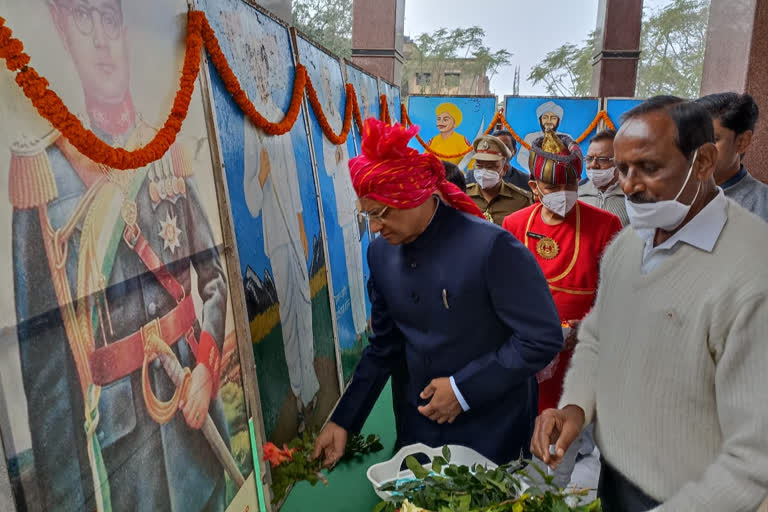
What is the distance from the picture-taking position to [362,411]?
2178 mm

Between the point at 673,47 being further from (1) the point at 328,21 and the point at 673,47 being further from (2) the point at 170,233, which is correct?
(2) the point at 170,233

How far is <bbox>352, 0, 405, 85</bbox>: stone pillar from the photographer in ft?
33.5

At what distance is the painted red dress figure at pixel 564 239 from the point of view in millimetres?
2930

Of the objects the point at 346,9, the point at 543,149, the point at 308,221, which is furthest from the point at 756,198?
the point at 346,9

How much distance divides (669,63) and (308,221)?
28.4 m

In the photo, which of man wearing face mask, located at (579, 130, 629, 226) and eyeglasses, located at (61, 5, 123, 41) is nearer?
eyeglasses, located at (61, 5, 123, 41)

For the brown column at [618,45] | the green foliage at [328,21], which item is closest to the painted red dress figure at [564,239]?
the brown column at [618,45]

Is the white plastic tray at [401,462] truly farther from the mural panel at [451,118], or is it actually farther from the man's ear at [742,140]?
the mural panel at [451,118]

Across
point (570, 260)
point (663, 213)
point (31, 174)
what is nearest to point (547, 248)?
point (570, 260)

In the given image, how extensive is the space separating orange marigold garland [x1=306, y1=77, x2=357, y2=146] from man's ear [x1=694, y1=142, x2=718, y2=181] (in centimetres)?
263

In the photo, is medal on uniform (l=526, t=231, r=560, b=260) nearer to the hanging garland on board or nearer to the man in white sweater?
the man in white sweater

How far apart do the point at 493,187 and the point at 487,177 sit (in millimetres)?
125

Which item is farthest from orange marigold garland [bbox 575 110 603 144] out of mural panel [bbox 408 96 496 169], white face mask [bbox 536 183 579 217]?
white face mask [bbox 536 183 579 217]

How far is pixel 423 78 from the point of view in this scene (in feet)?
123
